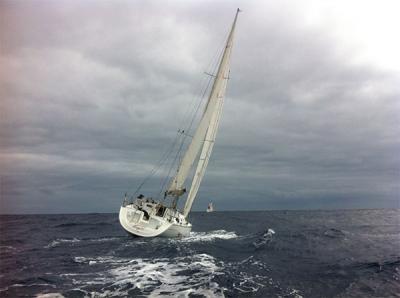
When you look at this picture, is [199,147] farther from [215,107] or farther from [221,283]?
[221,283]

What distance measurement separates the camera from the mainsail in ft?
130

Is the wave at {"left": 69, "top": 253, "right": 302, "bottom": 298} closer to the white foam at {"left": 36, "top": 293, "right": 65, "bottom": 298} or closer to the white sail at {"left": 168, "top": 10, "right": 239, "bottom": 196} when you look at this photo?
the white foam at {"left": 36, "top": 293, "right": 65, "bottom": 298}

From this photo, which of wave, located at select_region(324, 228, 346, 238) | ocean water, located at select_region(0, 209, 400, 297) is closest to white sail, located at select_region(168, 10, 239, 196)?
ocean water, located at select_region(0, 209, 400, 297)

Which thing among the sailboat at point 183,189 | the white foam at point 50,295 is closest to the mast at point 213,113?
the sailboat at point 183,189

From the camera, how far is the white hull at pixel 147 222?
115 ft

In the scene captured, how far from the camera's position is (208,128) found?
40594mm

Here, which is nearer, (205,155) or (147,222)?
(147,222)

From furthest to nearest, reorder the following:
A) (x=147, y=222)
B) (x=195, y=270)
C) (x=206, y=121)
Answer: (x=206, y=121) → (x=147, y=222) → (x=195, y=270)

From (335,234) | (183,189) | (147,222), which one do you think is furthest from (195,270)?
(335,234)

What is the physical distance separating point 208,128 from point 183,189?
23.6ft

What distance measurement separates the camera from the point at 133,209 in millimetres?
35625

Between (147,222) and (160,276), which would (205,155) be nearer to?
(147,222)

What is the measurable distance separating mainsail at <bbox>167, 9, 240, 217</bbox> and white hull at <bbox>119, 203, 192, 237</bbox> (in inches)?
177

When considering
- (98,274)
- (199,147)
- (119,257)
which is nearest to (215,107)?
(199,147)
